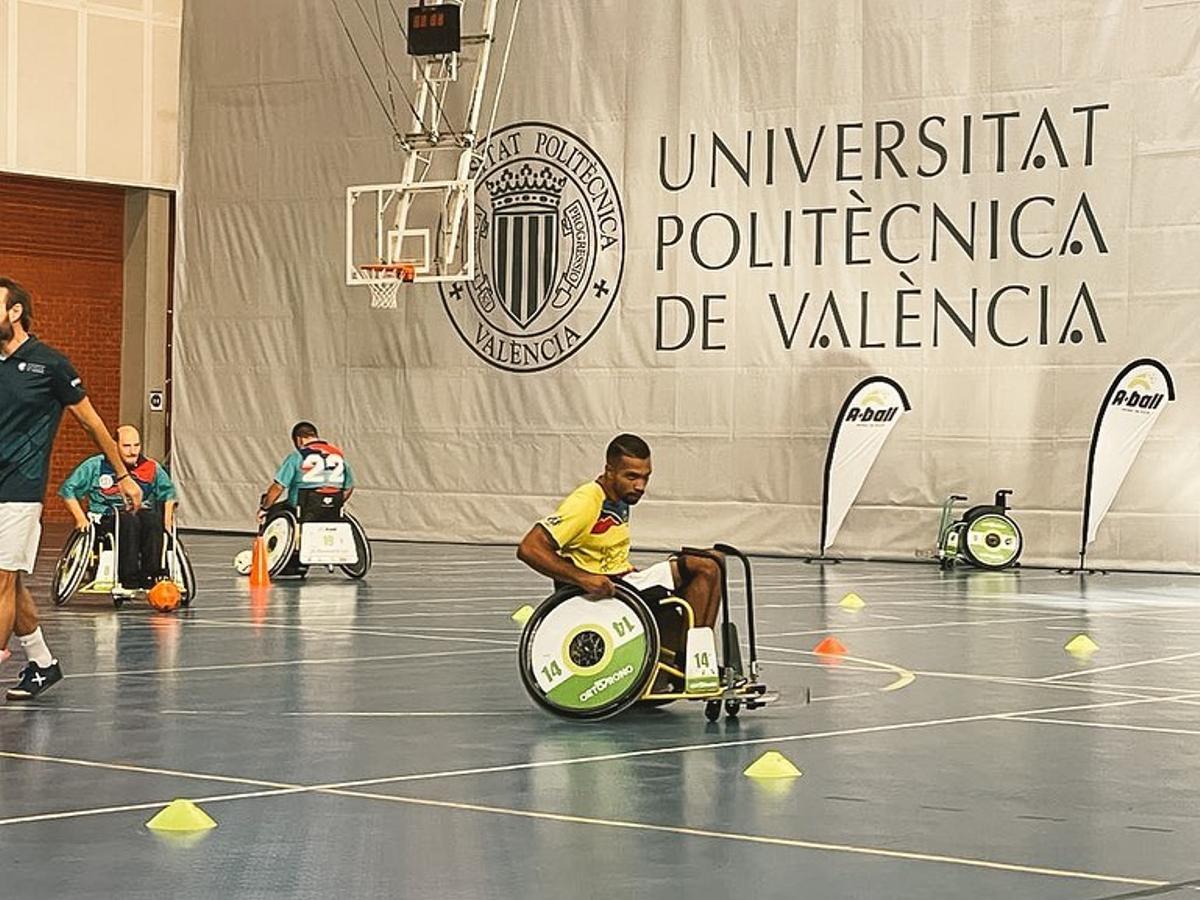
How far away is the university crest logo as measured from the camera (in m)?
27.9

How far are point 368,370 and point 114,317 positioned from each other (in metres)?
→ 5.23

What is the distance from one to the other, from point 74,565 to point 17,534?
6.73 meters

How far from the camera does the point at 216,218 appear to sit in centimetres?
3153

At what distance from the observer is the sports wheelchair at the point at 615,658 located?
9.26 m

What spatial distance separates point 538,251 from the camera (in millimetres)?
28547

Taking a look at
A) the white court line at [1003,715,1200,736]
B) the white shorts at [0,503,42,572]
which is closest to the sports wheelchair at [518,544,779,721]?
the white court line at [1003,715,1200,736]

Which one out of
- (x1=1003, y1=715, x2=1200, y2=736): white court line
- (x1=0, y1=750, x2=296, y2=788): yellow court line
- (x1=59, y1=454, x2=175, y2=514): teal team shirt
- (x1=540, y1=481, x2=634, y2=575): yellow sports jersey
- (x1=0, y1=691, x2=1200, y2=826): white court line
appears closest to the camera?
(x1=0, y1=691, x2=1200, y2=826): white court line

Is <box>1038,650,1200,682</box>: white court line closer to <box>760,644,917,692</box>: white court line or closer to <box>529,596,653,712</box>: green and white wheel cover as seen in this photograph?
<box>760,644,917,692</box>: white court line

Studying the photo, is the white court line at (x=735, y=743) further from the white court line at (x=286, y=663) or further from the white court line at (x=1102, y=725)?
the white court line at (x=286, y=663)

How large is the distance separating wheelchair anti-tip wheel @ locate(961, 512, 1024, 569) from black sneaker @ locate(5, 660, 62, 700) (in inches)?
575

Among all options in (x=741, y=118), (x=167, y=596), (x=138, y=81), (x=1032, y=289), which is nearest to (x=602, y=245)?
(x=741, y=118)

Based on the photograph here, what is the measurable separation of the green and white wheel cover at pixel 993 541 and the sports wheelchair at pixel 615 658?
14.0m

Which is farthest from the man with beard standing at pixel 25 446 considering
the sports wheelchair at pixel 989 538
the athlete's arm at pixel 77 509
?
the sports wheelchair at pixel 989 538

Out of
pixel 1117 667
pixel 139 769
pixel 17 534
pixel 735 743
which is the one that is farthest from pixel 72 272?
pixel 139 769
